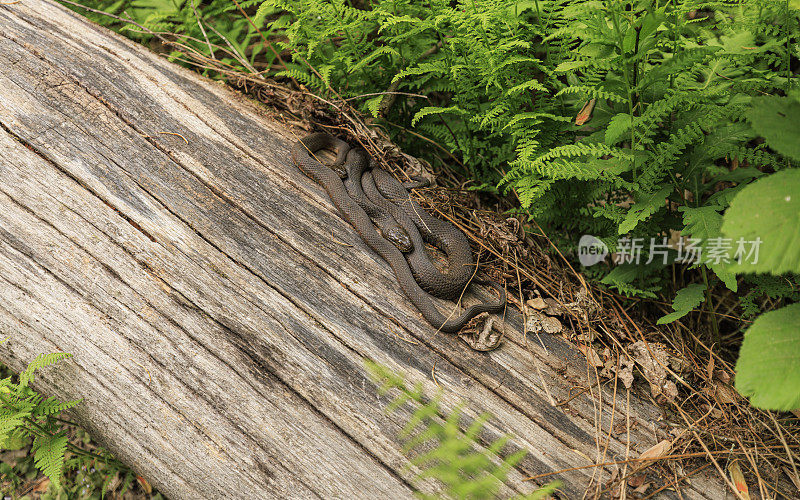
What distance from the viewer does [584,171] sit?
3.43m

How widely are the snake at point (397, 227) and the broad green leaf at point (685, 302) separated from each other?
1.12 m

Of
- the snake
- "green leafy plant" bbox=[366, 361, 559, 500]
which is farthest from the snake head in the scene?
"green leafy plant" bbox=[366, 361, 559, 500]

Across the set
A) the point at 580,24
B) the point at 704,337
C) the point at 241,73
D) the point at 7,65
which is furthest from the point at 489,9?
the point at 7,65

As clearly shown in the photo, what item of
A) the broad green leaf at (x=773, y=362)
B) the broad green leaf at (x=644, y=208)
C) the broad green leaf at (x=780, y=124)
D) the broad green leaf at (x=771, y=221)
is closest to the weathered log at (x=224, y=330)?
the broad green leaf at (x=644, y=208)

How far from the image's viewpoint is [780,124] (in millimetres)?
2328

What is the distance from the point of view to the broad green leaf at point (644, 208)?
3318mm

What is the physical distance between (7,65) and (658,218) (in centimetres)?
550

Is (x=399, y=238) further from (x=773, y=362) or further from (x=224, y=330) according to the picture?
(x=773, y=362)

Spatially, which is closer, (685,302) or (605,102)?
(685,302)

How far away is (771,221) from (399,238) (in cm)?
252

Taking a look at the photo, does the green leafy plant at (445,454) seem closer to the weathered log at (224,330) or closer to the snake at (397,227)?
the weathered log at (224,330)

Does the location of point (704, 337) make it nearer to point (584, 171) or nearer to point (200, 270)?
point (584, 171)

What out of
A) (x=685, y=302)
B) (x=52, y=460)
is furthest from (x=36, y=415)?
(x=685, y=302)

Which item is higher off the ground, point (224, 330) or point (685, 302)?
point (224, 330)
